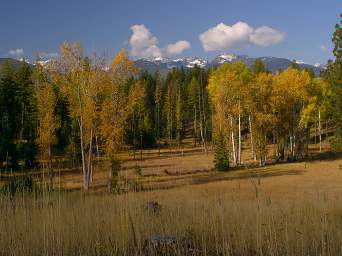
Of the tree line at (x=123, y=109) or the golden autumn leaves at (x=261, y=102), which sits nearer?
the tree line at (x=123, y=109)

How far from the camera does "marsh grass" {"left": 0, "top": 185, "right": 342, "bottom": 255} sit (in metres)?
3.44

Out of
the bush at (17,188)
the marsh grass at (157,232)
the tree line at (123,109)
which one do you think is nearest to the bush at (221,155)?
the tree line at (123,109)

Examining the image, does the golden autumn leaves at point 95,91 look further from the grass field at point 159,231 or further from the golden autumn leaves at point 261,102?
the grass field at point 159,231

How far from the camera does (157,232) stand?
415 cm

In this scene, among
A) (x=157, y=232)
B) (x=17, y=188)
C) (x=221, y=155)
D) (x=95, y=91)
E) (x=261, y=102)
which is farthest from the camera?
(x=261, y=102)

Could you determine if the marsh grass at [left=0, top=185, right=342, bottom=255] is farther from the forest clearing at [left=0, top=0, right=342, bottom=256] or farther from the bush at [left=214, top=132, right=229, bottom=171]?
the bush at [left=214, top=132, right=229, bottom=171]

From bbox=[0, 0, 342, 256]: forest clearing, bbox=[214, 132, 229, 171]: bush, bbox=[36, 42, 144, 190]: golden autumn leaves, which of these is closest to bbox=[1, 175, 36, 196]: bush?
bbox=[0, 0, 342, 256]: forest clearing

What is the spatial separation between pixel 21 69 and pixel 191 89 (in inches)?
1430

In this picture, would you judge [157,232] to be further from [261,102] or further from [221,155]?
[261,102]

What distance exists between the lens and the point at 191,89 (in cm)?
7531

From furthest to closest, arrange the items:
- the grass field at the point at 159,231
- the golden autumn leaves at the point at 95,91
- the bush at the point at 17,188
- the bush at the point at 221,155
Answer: the bush at the point at 221,155
the golden autumn leaves at the point at 95,91
the bush at the point at 17,188
the grass field at the point at 159,231

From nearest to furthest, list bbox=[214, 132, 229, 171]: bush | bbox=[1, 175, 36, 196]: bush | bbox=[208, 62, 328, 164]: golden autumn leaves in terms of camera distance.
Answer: bbox=[1, 175, 36, 196]: bush → bbox=[214, 132, 229, 171]: bush → bbox=[208, 62, 328, 164]: golden autumn leaves

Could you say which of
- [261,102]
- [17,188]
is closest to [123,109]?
[261,102]

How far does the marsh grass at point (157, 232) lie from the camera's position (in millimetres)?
3438
